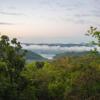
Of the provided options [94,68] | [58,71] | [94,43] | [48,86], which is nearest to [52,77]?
[58,71]

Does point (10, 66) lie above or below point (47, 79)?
above

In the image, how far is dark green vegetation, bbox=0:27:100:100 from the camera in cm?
3747

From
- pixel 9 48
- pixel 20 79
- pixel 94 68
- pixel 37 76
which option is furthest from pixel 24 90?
pixel 37 76

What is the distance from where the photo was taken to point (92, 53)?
82.8 feet

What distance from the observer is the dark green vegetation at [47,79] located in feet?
123

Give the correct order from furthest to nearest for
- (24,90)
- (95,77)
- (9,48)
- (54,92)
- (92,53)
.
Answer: (54,92) < (95,77) < (24,90) < (9,48) < (92,53)

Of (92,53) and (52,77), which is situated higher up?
(92,53)

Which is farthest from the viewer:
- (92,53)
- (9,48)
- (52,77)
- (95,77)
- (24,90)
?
(52,77)

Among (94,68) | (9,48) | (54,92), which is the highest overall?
(9,48)

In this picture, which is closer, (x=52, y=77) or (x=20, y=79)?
(x=20, y=79)

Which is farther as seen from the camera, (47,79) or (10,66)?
(47,79)

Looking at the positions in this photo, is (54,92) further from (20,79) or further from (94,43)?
(94,43)

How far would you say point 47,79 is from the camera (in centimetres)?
6138

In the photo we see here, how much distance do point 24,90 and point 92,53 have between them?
16154 millimetres
